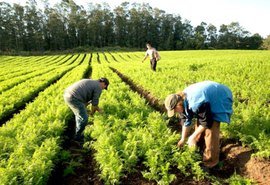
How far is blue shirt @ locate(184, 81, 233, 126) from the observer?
528 centimetres

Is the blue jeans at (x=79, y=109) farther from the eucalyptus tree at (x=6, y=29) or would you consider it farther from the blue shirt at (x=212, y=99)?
the eucalyptus tree at (x=6, y=29)

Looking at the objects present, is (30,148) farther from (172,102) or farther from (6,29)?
(6,29)

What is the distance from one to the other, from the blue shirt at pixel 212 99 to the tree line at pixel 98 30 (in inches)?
3380

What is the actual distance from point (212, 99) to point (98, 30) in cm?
9859

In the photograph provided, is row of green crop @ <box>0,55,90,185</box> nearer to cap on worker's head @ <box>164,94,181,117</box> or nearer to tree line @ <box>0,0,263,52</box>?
cap on worker's head @ <box>164,94,181,117</box>

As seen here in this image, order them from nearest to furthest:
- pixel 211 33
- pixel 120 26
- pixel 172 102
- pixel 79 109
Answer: pixel 172 102 → pixel 79 109 → pixel 120 26 → pixel 211 33

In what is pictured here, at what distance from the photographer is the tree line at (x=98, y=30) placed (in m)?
90.8

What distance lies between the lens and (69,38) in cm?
9769

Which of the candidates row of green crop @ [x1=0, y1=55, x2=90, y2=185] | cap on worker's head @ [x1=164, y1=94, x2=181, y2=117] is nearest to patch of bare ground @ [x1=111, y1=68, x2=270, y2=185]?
cap on worker's head @ [x1=164, y1=94, x2=181, y2=117]

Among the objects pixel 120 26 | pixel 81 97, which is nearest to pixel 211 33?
pixel 120 26

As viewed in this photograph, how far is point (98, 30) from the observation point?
328 feet

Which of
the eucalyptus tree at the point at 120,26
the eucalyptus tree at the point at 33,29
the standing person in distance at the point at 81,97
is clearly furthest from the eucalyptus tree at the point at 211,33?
the standing person in distance at the point at 81,97

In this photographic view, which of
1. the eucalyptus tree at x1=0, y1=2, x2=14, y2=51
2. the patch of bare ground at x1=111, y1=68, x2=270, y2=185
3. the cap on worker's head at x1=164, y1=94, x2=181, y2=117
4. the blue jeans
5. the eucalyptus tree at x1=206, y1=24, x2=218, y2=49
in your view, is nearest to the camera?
the cap on worker's head at x1=164, y1=94, x2=181, y2=117

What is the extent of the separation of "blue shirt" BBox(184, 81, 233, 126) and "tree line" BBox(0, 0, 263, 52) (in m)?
85.9
